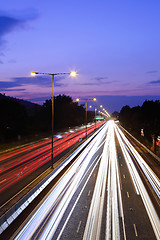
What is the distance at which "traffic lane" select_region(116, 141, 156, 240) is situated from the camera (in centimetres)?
1193

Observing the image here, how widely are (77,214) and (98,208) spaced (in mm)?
→ 1757

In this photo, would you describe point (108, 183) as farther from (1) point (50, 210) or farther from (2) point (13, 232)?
(2) point (13, 232)

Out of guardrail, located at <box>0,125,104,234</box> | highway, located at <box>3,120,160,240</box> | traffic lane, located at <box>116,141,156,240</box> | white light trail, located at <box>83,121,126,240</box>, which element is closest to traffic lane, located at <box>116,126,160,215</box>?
highway, located at <box>3,120,160,240</box>

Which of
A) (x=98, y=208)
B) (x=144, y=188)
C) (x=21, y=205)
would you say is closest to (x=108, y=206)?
(x=98, y=208)

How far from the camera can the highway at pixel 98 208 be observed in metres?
11.9

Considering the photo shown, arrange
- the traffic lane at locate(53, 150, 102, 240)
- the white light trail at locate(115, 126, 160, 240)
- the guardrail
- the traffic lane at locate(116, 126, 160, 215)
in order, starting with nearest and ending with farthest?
1. the traffic lane at locate(53, 150, 102, 240)
2. the guardrail
3. the white light trail at locate(115, 126, 160, 240)
4. the traffic lane at locate(116, 126, 160, 215)

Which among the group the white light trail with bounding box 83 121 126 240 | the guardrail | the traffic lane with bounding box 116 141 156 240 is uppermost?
the guardrail

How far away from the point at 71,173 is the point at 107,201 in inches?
309

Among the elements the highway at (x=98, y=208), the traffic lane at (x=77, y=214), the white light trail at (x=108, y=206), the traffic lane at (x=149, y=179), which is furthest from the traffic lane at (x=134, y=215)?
the traffic lane at (x=77, y=214)

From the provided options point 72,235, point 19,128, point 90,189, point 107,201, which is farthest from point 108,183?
point 19,128

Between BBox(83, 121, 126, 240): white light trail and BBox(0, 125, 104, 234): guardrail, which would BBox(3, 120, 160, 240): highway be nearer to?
BBox(83, 121, 126, 240): white light trail

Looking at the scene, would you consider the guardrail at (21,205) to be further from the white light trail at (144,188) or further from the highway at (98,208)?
the white light trail at (144,188)

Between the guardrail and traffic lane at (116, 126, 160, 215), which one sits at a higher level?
the guardrail

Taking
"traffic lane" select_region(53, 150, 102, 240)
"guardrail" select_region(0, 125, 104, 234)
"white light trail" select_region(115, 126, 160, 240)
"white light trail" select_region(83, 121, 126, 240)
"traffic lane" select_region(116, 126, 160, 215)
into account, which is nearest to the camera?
"traffic lane" select_region(53, 150, 102, 240)
